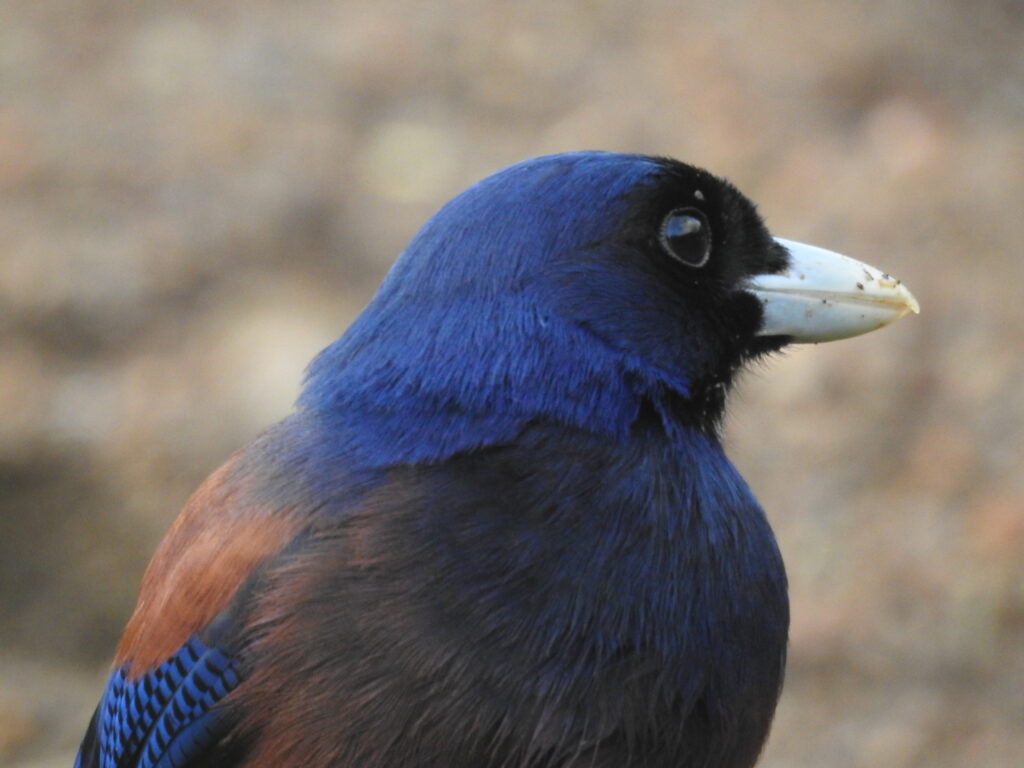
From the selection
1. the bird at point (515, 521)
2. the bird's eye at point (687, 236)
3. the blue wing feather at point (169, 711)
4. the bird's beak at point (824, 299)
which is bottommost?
the blue wing feather at point (169, 711)

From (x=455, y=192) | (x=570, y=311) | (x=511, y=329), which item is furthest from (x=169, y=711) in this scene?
(x=455, y=192)

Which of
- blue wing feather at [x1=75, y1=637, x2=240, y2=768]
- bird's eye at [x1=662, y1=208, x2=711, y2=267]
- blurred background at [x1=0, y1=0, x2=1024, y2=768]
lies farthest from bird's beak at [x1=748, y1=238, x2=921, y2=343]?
blurred background at [x1=0, y1=0, x2=1024, y2=768]

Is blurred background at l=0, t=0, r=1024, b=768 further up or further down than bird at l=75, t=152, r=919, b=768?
further up

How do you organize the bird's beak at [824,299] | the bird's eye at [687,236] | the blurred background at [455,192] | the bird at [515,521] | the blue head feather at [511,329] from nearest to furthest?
the bird at [515,521] → the blue head feather at [511,329] → the bird's eye at [687,236] → the bird's beak at [824,299] → the blurred background at [455,192]

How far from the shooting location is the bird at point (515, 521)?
2.38 metres

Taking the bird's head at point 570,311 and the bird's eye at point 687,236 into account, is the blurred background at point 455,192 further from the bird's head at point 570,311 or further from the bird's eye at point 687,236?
the bird's eye at point 687,236

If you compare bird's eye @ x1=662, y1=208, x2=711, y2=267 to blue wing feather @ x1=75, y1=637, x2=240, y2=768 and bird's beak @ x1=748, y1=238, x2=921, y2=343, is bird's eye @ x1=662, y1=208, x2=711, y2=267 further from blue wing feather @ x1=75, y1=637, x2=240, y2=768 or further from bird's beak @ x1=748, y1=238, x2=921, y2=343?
blue wing feather @ x1=75, y1=637, x2=240, y2=768

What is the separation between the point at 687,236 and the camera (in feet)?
9.49

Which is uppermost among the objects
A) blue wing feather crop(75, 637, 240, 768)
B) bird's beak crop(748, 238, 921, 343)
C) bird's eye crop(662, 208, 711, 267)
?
bird's beak crop(748, 238, 921, 343)

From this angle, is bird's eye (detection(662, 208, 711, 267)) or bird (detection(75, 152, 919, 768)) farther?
bird's eye (detection(662, 208, 711, 267))

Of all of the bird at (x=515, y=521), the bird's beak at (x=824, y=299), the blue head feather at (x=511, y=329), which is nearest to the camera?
the bird at (x=515, y=521)

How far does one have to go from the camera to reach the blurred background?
6.23 metres

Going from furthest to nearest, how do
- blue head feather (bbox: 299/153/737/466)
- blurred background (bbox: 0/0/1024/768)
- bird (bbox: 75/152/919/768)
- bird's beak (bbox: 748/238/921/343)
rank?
1. blurred background (bbox: 0/0/1024/768)
2. bird's beak (bbox: 748/238/921/343)
3. blue head feather (bbox: 299/153/737/466)
4. bird (bbox: 75/152/919/768)

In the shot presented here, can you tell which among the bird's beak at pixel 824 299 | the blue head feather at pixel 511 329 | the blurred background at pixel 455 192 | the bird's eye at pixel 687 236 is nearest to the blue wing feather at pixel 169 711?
the blue head feather at pixel 511 329
